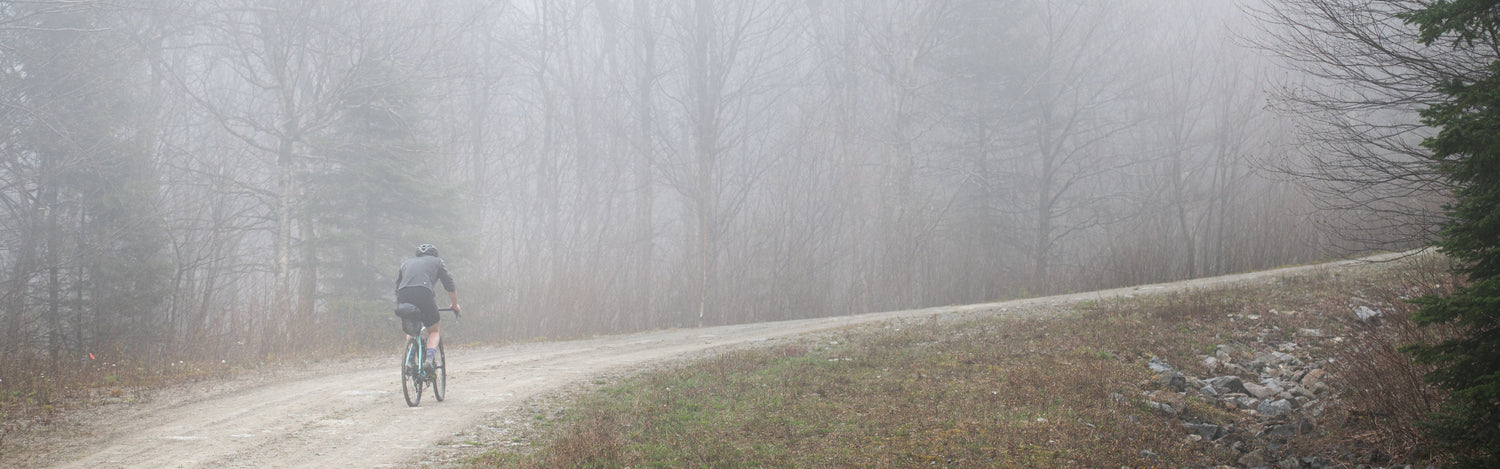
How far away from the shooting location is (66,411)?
9.86 m

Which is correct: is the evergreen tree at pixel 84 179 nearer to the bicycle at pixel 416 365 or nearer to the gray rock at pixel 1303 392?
the bicycle at pixel 416 365

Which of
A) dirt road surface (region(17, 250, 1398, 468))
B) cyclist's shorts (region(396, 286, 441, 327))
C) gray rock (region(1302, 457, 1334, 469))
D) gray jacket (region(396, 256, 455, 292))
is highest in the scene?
gray jacket (region(396, 256, 455, 292))

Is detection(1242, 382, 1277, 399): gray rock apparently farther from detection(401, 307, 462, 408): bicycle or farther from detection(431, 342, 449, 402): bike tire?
detection(431, 342, 449, 402): bike tire

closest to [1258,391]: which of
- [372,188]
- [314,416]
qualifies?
[314,416]

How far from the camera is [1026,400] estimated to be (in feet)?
29.9

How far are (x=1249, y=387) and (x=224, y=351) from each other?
16.8 m

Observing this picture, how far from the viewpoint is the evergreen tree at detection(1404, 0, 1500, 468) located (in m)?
5.36

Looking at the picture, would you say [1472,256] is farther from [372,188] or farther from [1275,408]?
[372,188]

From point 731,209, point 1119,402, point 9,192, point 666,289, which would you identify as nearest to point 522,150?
point 731,209

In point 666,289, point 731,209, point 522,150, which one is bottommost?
point 666,289

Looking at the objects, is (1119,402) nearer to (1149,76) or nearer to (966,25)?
(966,25)

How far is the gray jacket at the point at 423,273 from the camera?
1003 cm

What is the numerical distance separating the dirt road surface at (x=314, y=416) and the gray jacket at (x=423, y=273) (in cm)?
143

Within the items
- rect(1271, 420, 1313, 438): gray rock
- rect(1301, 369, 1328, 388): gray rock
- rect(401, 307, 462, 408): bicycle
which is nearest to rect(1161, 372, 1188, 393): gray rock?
rect(1301, 369, 1328, 388): gray rock
